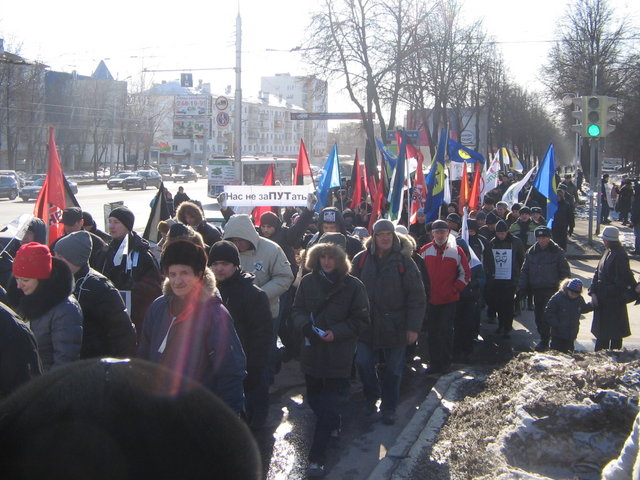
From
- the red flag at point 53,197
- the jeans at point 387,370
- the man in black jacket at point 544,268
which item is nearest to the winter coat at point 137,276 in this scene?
the jeans at point 387,370

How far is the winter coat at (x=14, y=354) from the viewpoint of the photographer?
3064 millimetres

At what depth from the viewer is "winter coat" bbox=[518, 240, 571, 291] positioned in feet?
28.2

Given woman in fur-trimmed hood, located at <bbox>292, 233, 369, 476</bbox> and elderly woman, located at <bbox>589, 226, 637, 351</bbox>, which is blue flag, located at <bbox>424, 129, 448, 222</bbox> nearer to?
elderly woman, located at <bbox>589, 226, 637, 351</bbox>

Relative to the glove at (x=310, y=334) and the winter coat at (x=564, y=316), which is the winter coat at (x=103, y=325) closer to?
the glove at (x=310, y=334)

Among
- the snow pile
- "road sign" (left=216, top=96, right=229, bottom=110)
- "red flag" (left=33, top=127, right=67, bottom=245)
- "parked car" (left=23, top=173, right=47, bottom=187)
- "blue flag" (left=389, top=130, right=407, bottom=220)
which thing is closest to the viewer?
the snow pile

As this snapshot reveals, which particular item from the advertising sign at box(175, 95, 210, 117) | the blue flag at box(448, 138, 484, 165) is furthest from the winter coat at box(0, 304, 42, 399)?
the advertising sign at box(175, 95, 210, 117)

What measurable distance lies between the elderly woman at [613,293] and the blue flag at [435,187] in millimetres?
4679

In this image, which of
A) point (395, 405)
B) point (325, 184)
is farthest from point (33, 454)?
point (325, 184)

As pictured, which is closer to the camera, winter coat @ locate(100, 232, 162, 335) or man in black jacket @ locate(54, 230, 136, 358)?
man in black jacket @ locate(54, 230, 136, 358)

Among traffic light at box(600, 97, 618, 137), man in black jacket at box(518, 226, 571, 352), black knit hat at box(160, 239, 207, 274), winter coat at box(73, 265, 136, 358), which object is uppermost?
traffic light at box(600, 97, 618, 137)

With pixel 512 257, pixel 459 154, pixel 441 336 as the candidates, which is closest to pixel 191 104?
pixel 459 154

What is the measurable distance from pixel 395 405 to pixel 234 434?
4.76 m

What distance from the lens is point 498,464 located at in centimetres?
423

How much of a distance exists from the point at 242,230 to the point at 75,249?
161cm
